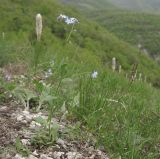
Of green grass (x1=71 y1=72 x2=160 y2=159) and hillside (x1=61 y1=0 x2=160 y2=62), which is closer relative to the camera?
green grass (x1=71 y1=72 x2=160 y2=159)

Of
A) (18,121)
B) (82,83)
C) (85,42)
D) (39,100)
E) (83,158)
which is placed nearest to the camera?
(83,158)

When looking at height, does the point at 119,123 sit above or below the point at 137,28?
above

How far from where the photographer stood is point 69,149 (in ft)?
17.5

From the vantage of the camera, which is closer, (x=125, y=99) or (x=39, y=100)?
(x=39, y=100)

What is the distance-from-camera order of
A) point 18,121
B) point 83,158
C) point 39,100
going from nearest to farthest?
point 83,158, point 18,121, point 39,100

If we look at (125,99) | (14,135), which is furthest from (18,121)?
(125,99)

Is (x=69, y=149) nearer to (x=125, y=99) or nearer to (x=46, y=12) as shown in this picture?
(x=125, y=99)

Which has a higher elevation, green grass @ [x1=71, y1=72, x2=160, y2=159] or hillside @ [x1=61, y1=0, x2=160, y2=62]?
green grass @ [x1=71, y1=72, x2=160, y2=159]

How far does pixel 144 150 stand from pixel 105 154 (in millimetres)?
541

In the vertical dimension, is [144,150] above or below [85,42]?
above

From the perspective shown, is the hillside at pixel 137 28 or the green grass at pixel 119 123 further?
the hillside at pixel 137 28

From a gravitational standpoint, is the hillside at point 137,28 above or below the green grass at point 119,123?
below

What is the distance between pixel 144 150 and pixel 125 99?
4.23 ft

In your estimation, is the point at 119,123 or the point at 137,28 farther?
the point at 137,28
